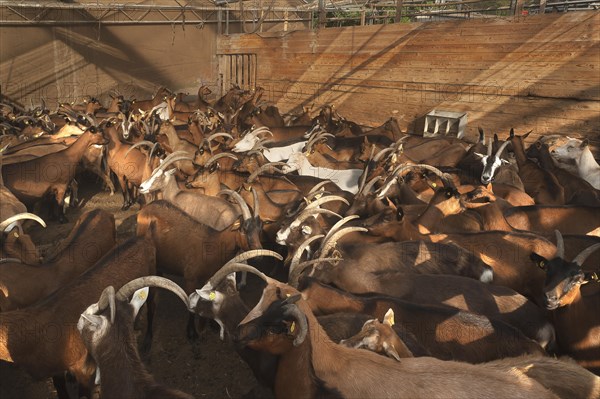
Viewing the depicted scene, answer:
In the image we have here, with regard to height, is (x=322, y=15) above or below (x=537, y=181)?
above

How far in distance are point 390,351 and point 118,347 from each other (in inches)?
92.2

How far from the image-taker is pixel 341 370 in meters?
3.86

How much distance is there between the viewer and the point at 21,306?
5871mm

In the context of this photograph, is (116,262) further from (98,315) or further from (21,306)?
(98,315)

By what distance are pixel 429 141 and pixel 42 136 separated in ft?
36.2

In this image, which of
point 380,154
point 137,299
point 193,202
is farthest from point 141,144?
point 137,299

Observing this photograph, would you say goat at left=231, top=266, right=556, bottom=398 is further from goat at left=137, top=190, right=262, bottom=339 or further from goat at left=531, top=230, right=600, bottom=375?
goat at left=137, top=190, right=262, bottom=339

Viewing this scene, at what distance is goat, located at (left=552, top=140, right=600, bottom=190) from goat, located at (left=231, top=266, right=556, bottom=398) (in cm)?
938

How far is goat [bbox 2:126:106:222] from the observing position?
10.1 metres

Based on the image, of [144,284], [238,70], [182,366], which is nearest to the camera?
[144,284]

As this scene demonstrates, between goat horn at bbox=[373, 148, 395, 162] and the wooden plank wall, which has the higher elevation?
the wooden plank wall

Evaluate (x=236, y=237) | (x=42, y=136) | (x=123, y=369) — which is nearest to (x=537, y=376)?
(x=123, y=369)

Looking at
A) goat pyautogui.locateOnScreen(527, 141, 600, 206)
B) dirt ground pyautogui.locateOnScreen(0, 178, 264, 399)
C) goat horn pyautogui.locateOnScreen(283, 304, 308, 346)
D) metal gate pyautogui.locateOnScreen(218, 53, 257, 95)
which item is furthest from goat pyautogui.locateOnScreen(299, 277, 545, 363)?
metal gate pyautogui.locateOnScreen(218, 53, 257, 95)

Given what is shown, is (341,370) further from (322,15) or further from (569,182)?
(322,15)
